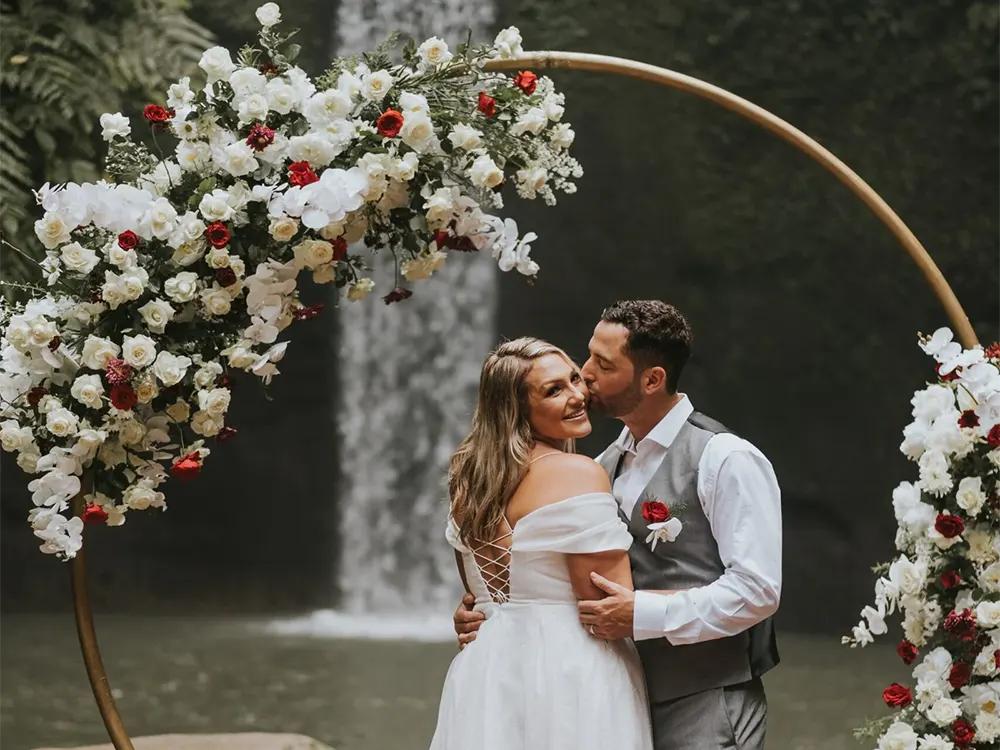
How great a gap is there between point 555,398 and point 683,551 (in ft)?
1.64

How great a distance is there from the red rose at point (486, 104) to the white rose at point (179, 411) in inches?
42.1

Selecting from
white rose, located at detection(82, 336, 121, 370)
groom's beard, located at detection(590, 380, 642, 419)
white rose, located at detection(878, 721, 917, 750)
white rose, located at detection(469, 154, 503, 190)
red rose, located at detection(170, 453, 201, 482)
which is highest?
white rose, located at detection(469, 154, 503, 190)

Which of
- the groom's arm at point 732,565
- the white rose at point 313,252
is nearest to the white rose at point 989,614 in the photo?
the groom's arm at point 732,565

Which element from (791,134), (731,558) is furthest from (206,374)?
(791,134)

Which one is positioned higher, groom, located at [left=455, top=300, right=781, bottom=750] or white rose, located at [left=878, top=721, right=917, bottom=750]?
groom, located at [left=455, top=300, right=781, bottom=750]

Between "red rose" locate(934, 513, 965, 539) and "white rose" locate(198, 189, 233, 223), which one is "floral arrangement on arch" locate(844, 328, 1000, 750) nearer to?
"red rose" locate(934, 513, 965, 539)

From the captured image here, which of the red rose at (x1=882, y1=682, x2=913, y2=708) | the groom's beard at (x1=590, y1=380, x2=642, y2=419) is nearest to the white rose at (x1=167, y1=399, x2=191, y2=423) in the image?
the groom's beard at (x1=590, y1=380, x2=642, y2=419)

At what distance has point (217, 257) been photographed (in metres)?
3.35

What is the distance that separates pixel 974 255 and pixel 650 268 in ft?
7.64

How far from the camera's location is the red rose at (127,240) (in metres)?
3.30

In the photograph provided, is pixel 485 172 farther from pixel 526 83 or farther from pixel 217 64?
pixel 217 64

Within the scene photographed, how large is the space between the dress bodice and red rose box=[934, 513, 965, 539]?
83 cm

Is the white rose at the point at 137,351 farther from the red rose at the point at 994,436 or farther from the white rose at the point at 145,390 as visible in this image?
the red rose at the point at 994,436

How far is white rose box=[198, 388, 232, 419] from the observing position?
3.37m
